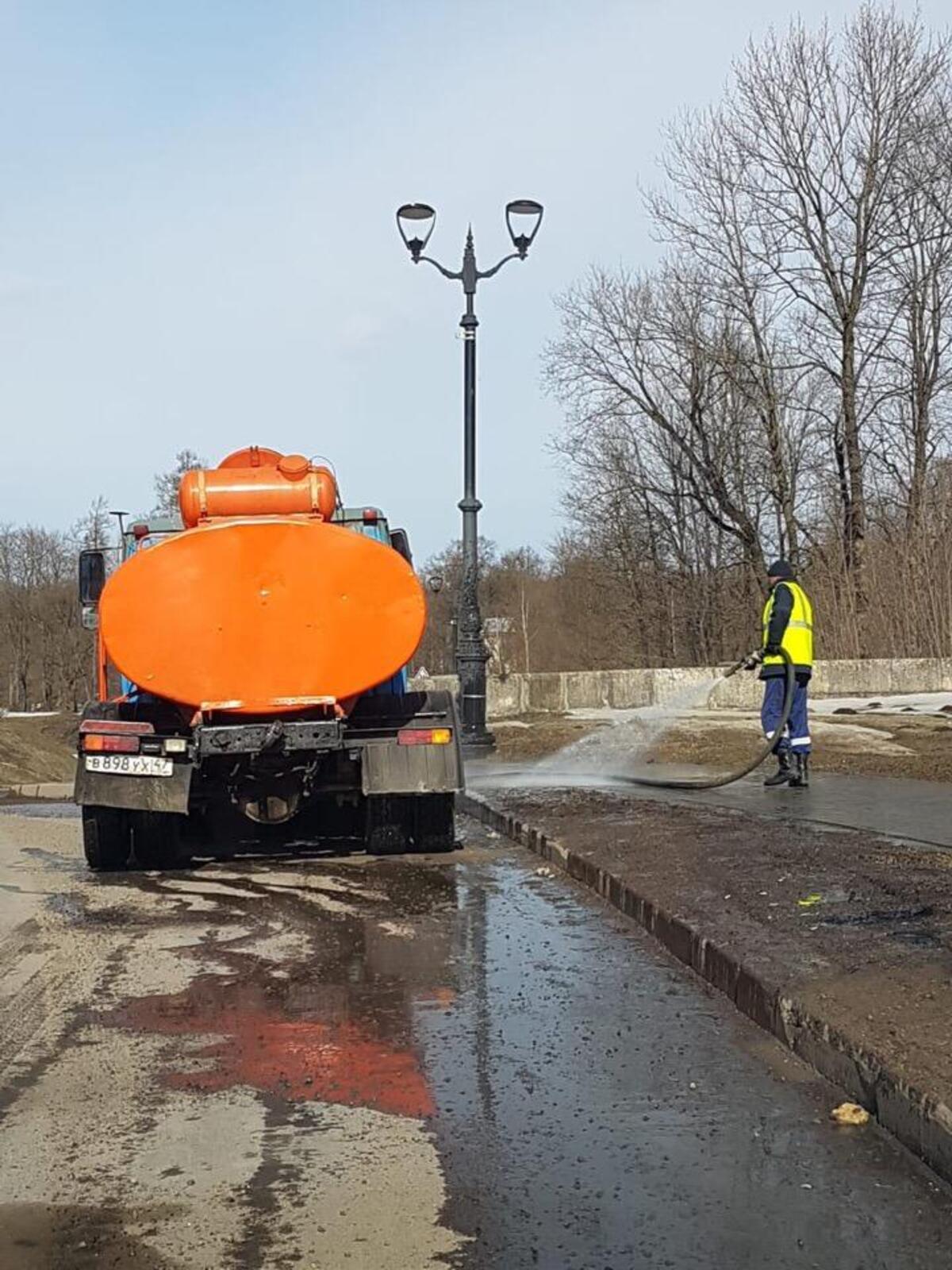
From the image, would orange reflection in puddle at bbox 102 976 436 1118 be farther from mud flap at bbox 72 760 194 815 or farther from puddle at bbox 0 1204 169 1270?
mud flap at bbox 72 760 194 815

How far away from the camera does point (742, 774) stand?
11.3 m

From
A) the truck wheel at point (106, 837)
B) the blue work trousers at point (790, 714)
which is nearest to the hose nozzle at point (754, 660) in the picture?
the blue work trousers at point (790, 714)

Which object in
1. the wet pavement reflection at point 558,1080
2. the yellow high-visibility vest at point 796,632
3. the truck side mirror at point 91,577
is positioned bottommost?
the wet pavement reflection at point 558,1080

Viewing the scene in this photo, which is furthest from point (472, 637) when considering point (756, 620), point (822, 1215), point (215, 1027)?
point (756, 620)

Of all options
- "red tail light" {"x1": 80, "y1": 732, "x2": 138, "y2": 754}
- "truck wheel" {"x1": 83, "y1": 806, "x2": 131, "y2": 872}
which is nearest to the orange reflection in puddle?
"red tail light" {"x1": 80, "y1": 732, "x2": 138, "y2": 754}

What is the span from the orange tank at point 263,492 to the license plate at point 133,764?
65.9 inches

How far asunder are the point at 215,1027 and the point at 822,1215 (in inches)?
105

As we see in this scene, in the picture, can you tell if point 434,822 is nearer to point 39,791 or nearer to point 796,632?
point 796,632

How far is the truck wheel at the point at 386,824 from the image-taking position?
33.2 ft

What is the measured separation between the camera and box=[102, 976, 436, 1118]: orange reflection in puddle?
178 inches

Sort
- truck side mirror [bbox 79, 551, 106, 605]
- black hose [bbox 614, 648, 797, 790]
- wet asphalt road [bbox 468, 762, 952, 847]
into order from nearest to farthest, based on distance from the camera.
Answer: wet asphalt road [bbox 468, 762, 952, 847]
truck side mirror [bbox 79, 551, 106, 605]
black hose [bbox 614, 648, 797, 790]

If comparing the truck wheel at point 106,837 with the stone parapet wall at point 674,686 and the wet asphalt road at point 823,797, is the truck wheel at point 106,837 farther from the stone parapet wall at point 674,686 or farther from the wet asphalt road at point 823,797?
the stone parapet wall at point 674,686

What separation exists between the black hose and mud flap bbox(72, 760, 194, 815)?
453 centimetres

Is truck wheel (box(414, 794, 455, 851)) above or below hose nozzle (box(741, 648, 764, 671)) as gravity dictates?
below
